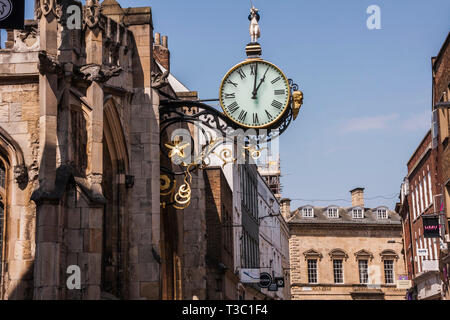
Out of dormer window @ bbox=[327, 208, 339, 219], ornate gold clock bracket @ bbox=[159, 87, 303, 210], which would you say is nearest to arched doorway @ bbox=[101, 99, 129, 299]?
ornate gold clock bracket @ bbox=[159, 87, 303, 210]

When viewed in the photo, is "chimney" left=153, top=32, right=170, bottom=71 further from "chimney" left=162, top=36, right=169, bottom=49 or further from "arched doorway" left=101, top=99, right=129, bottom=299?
"arched doorway" left=101, top=99, right=129, bottom=299

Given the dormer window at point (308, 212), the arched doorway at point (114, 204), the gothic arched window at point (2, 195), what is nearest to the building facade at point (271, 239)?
the dormer window at point (308, 212)

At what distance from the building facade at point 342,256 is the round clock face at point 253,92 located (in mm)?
69143

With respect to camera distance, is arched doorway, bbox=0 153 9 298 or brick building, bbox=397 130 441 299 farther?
brick building, bbox=397 130 441 299

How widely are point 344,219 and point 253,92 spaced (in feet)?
253

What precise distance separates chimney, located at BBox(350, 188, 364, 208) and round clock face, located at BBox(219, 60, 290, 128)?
82028 mm

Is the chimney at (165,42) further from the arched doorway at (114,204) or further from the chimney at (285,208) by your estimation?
the chimney at (285,208)

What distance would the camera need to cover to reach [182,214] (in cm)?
2370

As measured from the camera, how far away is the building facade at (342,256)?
289 feet

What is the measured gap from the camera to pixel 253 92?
18.5m

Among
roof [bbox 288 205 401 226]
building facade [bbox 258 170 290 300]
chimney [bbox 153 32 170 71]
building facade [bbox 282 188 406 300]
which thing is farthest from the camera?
roof [bbox 288 205 401 226]

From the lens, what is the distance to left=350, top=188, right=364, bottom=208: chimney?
9966cm
